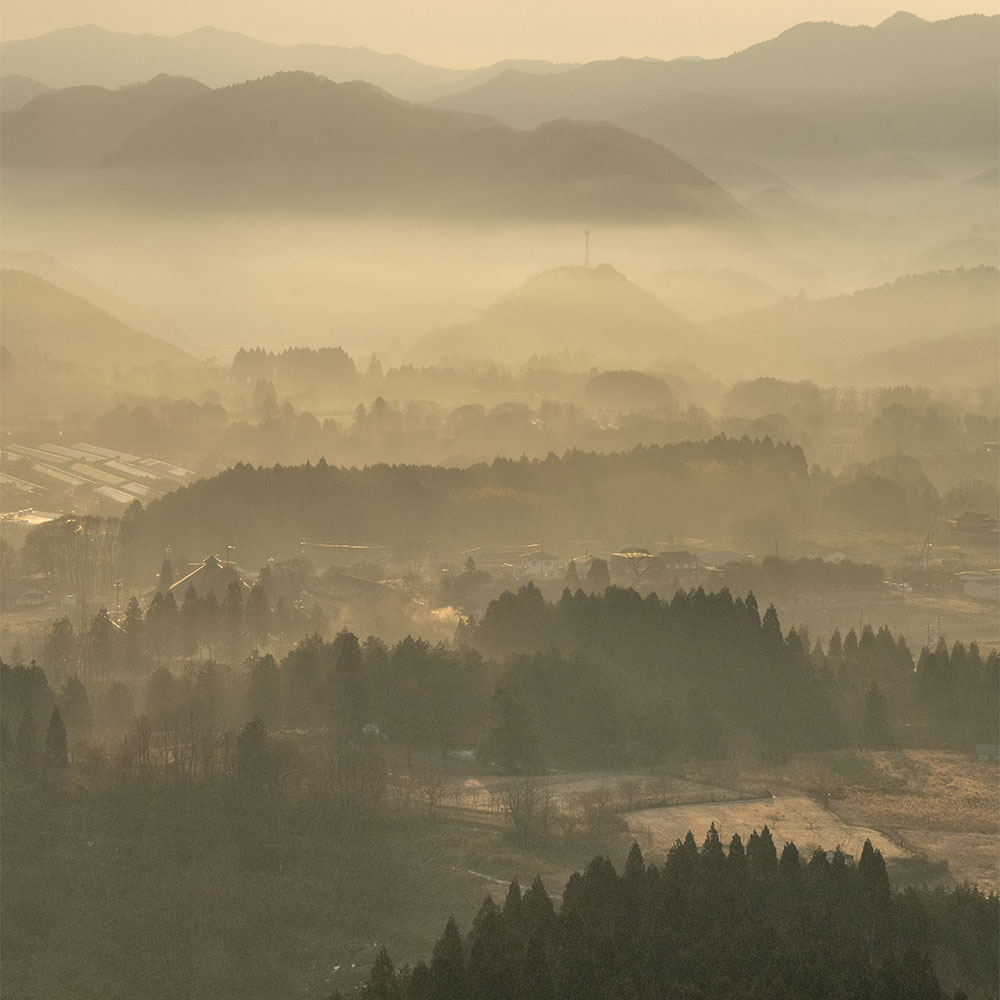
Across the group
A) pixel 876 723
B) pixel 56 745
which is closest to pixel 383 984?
pixel 56 745

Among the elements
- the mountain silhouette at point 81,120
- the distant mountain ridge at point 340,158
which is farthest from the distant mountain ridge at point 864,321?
the mountain silhouette at point 81,120

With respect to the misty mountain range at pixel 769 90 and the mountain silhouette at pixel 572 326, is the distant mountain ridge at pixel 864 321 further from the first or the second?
the misty mountain range at pixel 769 90

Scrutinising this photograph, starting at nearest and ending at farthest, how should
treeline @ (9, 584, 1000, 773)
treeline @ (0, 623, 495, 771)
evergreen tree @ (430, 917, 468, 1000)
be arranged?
evergreen tree @ (430, 917, 468, 1000) < treeline @ (0, 623, 495, 771) < treeline @ (9, 584, 1000, 773)

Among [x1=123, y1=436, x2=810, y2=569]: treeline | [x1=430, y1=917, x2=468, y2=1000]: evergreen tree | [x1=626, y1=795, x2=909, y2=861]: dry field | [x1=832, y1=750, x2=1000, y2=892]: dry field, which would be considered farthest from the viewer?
[x1=123, y1=436, x2=810, y2=569]: treeline

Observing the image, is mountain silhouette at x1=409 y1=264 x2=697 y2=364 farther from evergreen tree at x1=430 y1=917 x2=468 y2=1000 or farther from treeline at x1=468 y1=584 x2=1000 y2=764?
evergreen tree at x1=430 y1=917 x2=468 y2=1000

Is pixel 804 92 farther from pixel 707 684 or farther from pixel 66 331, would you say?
pixel 707 684

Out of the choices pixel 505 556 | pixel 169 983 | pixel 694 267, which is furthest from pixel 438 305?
pixel 169 983

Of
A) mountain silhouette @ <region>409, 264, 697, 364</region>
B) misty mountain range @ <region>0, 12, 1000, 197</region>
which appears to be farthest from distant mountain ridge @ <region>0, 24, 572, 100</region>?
mountain silhouette @ <region>409, 264, 697, 364</region>
